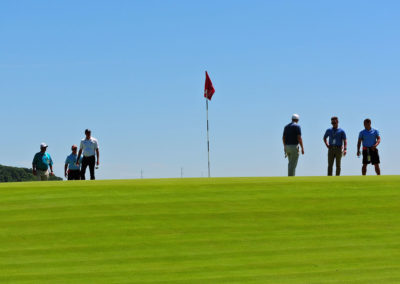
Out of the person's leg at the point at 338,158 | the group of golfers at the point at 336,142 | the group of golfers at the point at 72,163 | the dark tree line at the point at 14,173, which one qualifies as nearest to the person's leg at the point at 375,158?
the group of golfers at the point at 336,142

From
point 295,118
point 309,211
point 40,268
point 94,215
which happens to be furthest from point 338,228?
point 295,118

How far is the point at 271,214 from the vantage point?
1802cm

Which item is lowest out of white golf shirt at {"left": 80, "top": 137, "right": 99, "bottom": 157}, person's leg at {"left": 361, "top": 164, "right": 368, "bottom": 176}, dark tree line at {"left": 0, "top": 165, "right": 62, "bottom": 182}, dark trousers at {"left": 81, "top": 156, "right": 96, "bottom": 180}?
person's leg at {"left": 361, "top": 164, "right": 368, "bottom": 176}

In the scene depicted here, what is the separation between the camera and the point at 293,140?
25344 mm

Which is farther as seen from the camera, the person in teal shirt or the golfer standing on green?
the person in teal shirt

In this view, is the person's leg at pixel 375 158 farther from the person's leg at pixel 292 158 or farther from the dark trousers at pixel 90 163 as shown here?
the dark trousers at pixel 90 163

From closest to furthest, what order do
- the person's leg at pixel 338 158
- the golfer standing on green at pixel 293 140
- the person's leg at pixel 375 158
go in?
the golfer standing on green at pixel 293 140 → the person's leg at pixel 375 158 → the person's leg at pixel 338 158

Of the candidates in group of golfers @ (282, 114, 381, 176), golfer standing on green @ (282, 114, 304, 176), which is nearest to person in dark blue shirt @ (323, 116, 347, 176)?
group of golfers @ (282, 114, 381, 176)

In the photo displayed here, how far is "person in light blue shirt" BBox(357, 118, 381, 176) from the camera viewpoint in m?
25.5

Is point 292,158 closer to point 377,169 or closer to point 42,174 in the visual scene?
point 377,169

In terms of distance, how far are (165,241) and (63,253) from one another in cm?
217

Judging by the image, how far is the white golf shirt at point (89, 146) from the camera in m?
25.8

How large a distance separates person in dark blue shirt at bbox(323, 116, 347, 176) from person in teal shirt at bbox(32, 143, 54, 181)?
10112 millimetres

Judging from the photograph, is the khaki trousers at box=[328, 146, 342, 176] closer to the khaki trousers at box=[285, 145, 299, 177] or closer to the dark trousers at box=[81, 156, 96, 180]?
the khaki trousers at box=[285, 145, 299, 177]
